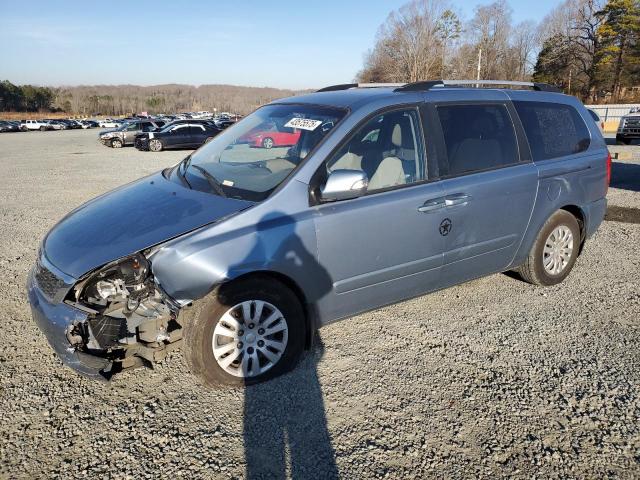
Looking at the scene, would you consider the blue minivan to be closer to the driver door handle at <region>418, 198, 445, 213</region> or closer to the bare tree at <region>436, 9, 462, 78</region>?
the driver door handle at <region>418, 198, 445, 213</region>

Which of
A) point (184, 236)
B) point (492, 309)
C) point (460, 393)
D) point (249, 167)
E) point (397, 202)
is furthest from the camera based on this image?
point (492, 309)

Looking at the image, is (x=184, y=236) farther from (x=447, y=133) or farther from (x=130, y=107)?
(x=130, y=107)

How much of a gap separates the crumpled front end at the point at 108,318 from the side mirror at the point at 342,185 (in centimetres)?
118

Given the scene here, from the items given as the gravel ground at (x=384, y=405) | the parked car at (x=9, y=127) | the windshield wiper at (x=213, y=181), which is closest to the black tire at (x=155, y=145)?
the gravel ground at (x=384, y=405)

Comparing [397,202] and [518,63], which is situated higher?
[518,63]

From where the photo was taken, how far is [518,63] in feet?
208

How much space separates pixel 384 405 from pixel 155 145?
2202 centimetres

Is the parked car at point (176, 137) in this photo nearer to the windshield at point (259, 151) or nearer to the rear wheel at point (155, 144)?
the rear wheel at point (155, 144)

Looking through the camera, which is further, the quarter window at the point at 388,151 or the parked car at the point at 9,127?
the parked car at the point at 9,127

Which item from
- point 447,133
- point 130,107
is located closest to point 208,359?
point 447,133

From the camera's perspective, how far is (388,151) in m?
3.66

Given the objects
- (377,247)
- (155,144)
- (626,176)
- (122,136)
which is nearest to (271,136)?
(377,247)

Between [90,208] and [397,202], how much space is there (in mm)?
2311

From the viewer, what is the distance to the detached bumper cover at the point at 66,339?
9.13 ft
